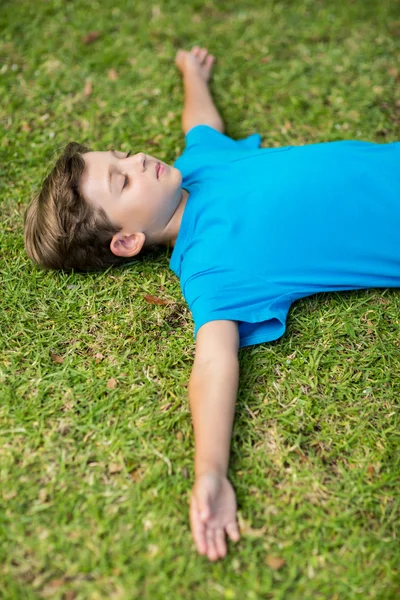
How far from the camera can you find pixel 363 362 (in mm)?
3238

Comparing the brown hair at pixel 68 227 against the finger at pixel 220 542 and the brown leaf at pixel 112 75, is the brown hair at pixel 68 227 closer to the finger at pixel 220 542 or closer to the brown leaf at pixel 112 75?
the brown leaf at pixel 112 75

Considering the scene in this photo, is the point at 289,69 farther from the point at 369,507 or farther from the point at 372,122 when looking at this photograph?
the point at 369,507

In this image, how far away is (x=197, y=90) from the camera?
440 centimetres

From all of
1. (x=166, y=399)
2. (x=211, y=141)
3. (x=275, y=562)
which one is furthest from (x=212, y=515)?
(x=211, y=141)

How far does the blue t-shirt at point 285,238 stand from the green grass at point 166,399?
22cm

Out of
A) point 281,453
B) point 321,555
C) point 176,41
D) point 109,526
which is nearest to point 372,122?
point 176,41

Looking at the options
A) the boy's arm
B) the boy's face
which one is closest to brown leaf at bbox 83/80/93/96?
the boy's face

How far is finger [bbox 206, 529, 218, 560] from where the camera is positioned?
2.60 meters

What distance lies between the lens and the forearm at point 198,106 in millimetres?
4160

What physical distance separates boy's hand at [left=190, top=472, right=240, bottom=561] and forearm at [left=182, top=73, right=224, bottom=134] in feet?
8.39

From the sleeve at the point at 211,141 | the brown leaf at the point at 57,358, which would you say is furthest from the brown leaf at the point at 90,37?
the brown leaf at the point at 57,358

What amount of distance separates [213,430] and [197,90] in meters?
2.78

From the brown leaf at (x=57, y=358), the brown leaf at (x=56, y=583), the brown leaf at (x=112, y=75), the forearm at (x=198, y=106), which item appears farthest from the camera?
the brown leaf at (x=112, y=75)

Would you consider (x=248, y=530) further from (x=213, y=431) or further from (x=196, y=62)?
(x=196, y=62)
